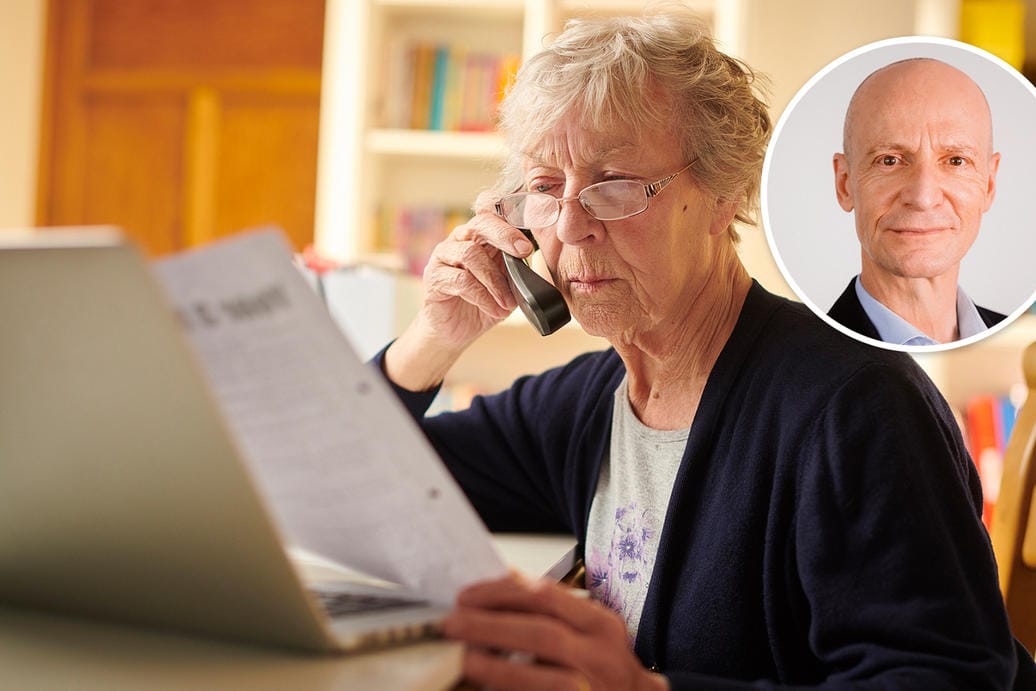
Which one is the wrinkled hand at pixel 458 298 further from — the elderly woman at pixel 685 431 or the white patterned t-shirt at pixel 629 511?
the white patterned t-shirt at pixel 629 511

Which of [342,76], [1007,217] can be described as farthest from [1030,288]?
[342,76]

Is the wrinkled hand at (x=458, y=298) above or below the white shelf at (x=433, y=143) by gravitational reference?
below

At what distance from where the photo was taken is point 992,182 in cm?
94

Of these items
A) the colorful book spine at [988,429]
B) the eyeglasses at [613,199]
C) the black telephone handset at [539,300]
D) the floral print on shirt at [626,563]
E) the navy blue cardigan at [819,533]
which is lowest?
the colorful book spine at [988,429]

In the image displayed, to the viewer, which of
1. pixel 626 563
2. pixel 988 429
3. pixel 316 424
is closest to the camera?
pixel 316 424

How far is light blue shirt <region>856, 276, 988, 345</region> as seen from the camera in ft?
3.24

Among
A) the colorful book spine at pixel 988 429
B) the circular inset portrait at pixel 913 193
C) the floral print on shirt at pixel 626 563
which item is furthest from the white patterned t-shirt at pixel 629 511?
the colorful book spine at pixel 988 429

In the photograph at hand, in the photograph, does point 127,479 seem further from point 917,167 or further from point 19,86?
point 19,86

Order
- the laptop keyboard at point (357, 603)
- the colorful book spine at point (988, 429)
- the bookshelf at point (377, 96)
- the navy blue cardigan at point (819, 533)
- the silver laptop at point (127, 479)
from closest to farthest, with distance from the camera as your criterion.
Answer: the silver laptop at point (127, 479) < the laptop keyboard at point (357, 603) < the navy blue cardigan at point (819, 533) < the colorful book spine at point (988, 429) < the bookshelf at point (377, 96)

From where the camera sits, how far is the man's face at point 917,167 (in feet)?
3.06

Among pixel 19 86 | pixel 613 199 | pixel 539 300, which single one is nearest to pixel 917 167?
pixel 613 199

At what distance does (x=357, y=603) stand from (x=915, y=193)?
62 centimetres

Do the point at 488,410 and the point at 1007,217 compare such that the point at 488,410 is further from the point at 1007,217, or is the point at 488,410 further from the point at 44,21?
the point at 44,21

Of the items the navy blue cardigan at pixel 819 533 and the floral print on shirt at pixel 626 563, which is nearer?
the navy blue cardigan at pixel 819 533
